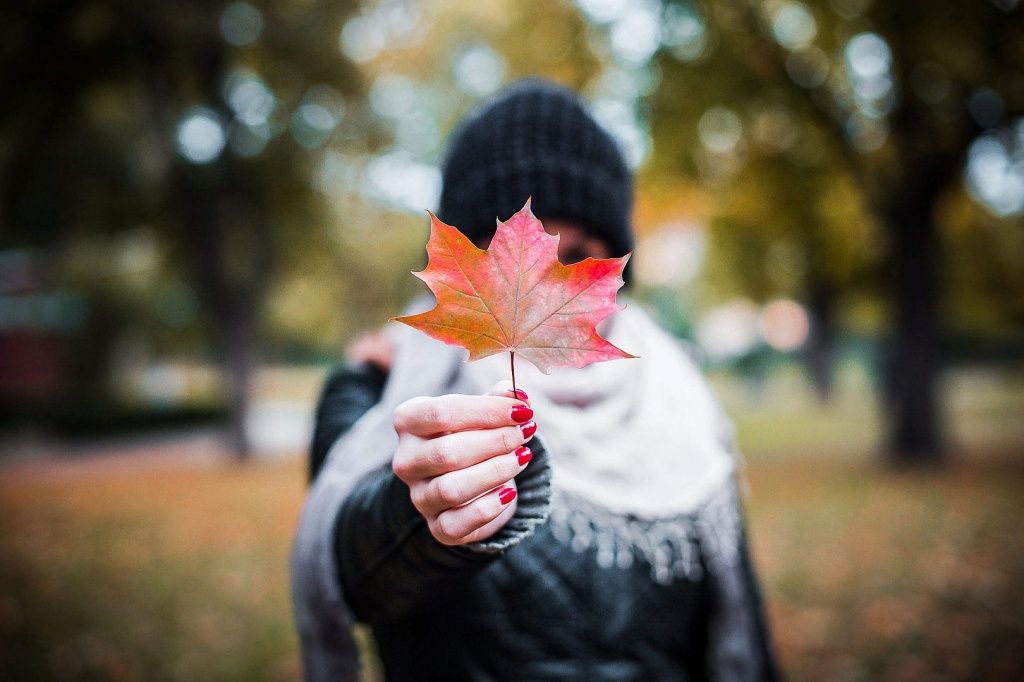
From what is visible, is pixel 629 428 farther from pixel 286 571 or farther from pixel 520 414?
pixel 286 571

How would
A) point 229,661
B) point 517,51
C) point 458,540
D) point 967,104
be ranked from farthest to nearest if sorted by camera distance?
point 517,51
point 967,104
point 229,661
point 458,540

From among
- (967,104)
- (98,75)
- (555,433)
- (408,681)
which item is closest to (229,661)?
(408,681)

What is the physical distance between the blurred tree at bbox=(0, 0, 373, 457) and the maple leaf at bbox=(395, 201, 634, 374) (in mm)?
9305

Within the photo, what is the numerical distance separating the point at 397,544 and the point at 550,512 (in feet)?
1.40

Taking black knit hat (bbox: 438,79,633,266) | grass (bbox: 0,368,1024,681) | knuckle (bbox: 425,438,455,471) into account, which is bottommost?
grass (bbox: 0,368,1024,681)

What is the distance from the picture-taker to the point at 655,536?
1667 mm

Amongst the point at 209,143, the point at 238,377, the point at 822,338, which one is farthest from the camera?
the point at 822,338

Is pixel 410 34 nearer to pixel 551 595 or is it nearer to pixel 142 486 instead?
pixel 142 486

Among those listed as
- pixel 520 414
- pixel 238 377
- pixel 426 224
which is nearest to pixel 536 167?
pixel 520 414

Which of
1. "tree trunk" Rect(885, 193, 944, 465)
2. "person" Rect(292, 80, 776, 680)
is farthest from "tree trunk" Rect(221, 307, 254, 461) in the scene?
"person" Rect(292, 80, 776, 680)

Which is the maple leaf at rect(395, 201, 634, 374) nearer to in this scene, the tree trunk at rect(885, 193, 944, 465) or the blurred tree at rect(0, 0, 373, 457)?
the blurred tree at rect(0, 0, 373, 457)

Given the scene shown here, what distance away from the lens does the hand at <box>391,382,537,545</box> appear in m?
0.92

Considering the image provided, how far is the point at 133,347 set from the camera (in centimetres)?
2605

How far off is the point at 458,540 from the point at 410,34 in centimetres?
1603
